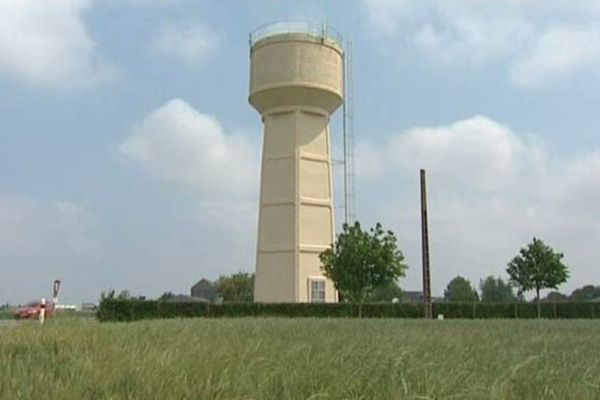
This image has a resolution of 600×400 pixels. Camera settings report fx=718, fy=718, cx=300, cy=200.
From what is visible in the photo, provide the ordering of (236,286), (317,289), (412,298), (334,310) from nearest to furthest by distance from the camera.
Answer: (334,310) → (317,289) → (412,298) → (236,286)

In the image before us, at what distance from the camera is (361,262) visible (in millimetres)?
36156

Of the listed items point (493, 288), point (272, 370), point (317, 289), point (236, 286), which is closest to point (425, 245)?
point (317, 289)

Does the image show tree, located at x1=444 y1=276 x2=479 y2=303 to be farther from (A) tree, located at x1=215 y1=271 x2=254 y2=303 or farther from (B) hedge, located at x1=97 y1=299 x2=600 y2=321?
(B) hedge, located at x1=97 y1=299 x2=600 y2=321

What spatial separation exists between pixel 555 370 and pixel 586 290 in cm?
7793

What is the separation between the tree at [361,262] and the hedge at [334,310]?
63.9 inches

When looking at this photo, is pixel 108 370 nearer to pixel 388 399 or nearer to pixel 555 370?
pixel 388 399

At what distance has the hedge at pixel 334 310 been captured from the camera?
3403 cm

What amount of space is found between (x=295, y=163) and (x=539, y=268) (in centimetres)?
1566

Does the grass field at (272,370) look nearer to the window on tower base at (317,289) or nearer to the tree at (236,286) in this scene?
the window on tower base at (317,289)

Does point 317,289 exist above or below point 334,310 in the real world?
above

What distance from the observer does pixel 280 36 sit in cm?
4047

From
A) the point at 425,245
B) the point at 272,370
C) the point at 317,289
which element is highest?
the point at 425,245

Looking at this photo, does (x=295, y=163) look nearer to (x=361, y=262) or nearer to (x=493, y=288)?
(x=361, y=262)

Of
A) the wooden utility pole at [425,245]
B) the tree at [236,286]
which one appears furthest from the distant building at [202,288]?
the wooden utility pole at [425,245]
